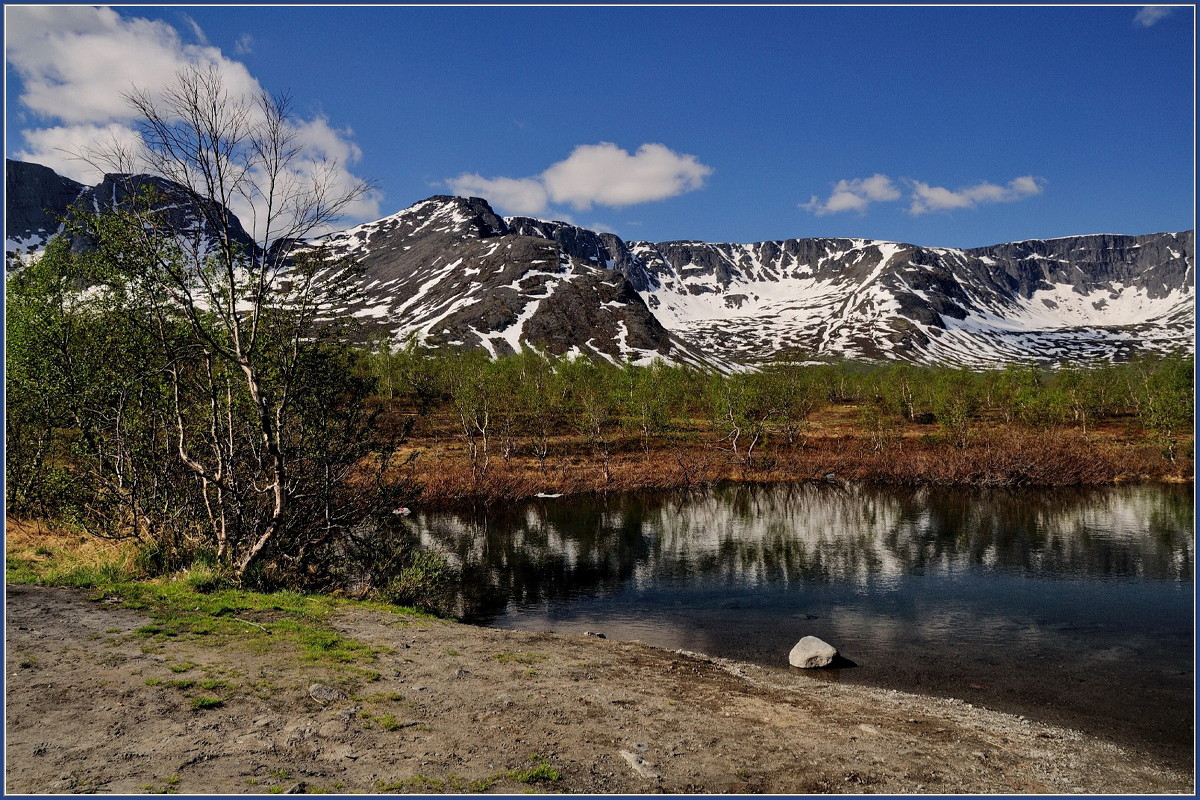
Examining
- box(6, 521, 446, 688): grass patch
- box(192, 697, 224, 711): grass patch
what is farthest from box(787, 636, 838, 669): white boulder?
box(192, 697, 224, 711): grass patch

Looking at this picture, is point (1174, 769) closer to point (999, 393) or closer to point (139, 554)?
point (139, 554)

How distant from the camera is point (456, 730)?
523 inches

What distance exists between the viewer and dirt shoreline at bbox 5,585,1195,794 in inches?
436

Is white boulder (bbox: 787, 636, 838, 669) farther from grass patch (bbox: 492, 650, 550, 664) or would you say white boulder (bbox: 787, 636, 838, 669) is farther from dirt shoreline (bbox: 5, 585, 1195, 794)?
grass patch (bbox: 492, 650, 550, 664)

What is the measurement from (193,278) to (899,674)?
26.3m

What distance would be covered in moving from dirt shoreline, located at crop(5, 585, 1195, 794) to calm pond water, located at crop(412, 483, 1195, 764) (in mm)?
→ 4195

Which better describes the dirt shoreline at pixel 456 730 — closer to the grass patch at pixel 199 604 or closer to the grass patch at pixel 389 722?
the grass patch at pixel 389 722

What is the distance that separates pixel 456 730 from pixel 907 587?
90.1 ft

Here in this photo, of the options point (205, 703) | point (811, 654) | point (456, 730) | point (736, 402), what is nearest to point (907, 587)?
point (811, 654)

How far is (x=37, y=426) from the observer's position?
29.5 metres

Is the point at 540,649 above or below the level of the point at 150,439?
below

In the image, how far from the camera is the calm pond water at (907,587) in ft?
71.5

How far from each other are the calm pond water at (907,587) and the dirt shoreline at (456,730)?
4195 mm

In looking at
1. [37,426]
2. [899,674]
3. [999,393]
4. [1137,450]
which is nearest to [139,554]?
[37,426]
